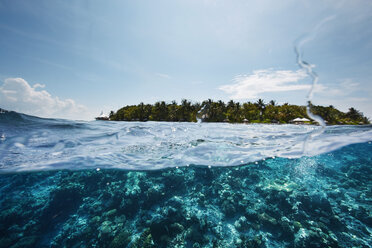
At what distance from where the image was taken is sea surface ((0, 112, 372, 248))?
625cm

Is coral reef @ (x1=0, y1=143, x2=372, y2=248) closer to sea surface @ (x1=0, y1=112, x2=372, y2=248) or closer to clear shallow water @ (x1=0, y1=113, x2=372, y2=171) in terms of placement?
sea surface @ (x1=0, y1=112, x2=372, y2=248)

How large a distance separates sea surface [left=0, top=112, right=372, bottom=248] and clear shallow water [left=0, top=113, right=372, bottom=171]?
0.05 meters

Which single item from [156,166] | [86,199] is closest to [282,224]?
[156,166]

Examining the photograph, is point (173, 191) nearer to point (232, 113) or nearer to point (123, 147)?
point (123, 147)

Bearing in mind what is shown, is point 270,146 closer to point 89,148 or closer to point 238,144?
point 238,144

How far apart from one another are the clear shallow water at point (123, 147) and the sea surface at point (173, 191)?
0.05 metres

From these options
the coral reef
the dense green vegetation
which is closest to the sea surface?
the coral reef

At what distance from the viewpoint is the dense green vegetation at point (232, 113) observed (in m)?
46.4

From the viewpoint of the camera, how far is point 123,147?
8508mm

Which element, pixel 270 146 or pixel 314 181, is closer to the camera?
pixel 270 146

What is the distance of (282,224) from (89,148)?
10.5m

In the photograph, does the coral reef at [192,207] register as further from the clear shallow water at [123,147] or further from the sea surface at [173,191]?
the clear shallow water at [123,147]

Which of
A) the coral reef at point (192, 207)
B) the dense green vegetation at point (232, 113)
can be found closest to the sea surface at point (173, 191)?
the coral reef at point (192, 207)

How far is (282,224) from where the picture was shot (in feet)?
21.3
